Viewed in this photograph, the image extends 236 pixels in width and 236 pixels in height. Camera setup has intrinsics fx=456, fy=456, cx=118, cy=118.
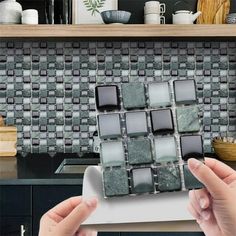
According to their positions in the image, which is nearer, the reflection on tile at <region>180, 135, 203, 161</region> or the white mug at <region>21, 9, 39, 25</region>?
the reflection on tile at <region>180, 135, 203, 161</region>

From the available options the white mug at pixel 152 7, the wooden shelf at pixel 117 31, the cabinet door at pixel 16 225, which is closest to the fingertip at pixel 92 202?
the cabinet door at pixel 16 225

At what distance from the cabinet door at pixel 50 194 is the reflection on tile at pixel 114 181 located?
1.36 metres

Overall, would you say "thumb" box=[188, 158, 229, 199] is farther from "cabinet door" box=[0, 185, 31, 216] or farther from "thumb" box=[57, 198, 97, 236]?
"cabinet door" box=[0, 185, 31, 216]

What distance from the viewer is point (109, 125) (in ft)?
1.48

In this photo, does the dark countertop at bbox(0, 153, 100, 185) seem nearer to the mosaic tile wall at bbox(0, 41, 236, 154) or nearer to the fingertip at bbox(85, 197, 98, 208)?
the mosaic tile wall at bbox(0, 41, 236, 154)

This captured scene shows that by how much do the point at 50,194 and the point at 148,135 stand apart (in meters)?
1.41

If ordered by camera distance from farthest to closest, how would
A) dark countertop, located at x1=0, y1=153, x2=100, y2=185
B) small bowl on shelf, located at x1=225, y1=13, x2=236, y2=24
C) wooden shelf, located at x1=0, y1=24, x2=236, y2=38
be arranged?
1. small bowl on shelf, located at x1=225, y1=13, x2=236, y2=24
2. wooden shelf, located at x1=0, y1=24, x2=236, y2=38
3. dark countertop, located at x1=0, y1=153, x2=100, y2=185

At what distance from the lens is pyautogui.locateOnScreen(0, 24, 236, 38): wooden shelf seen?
199 centimetres

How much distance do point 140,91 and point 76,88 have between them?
6.30 feet

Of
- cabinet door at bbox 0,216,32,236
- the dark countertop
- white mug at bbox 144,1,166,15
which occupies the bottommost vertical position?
cabinet door at bbox 0,216,32,236

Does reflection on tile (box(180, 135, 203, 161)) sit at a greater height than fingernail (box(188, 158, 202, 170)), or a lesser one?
greater

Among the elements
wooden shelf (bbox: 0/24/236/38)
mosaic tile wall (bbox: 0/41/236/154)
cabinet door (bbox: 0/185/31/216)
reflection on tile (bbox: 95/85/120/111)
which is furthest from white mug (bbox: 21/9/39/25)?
reflection on tile (bbox: 95/85/120/111)

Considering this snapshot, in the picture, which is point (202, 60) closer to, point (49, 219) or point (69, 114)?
point (69, 114)

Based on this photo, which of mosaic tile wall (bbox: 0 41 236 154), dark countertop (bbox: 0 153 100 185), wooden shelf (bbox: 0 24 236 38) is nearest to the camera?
dark countertop (bbox: 0 153 100 185)
